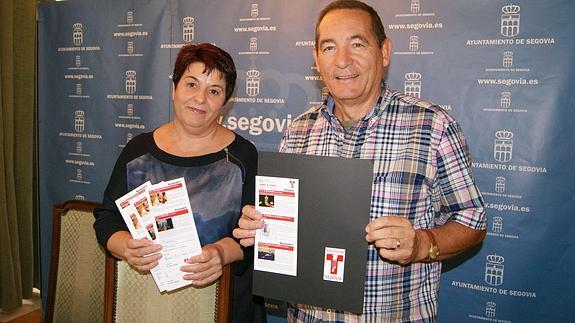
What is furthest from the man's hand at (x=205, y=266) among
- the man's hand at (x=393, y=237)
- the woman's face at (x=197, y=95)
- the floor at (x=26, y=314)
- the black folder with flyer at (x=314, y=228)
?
the floor at (x=26, y=314)

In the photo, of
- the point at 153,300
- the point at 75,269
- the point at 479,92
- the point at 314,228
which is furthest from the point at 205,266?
the point at 479,92

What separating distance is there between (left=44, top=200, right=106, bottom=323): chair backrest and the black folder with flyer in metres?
1.58

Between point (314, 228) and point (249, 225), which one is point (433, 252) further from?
point (249, 225)

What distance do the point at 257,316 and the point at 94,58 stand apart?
286 centimetres

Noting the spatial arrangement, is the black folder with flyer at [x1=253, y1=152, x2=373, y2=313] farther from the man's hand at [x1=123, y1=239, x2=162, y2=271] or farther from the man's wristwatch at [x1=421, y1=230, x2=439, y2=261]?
the man's hand at [x1=123, y1=239, x2=162, y2=271]

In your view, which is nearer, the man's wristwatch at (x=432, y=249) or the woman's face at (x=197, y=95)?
the man's wristwatch at (x=432, y=249)

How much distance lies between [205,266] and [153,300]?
431mm

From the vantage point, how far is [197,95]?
6.54 ft

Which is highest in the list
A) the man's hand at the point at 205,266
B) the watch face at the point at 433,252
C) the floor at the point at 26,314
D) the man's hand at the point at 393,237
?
the man's hand at the point at 393,237

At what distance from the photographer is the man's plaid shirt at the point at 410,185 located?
156 cm

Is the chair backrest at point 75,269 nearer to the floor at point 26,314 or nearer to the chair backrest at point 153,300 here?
the chair backrest at point 153,300

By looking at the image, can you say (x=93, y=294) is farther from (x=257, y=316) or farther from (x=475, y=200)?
(x=475, y=200)

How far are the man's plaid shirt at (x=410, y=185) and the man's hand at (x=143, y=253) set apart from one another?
0.68 m

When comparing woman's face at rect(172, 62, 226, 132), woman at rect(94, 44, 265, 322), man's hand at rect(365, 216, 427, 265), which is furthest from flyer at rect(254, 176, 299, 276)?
woman's face at rect(172, 62, 226, 132)
